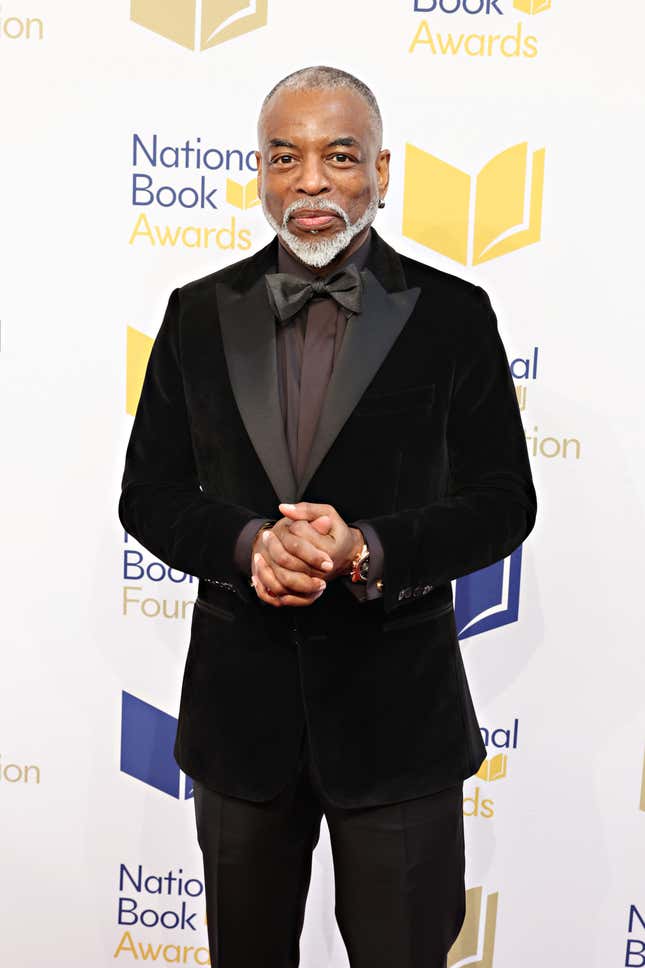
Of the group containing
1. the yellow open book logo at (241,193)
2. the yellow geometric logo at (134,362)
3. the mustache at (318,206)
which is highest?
the yellow open book logo at (241,193)

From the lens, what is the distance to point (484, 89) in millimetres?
2152

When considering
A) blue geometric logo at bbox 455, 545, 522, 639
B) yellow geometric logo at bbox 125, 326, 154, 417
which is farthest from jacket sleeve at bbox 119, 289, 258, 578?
blue geometric logo at bbox 455, 545, 522, 639

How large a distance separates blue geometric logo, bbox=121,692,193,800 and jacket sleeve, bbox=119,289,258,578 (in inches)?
33.0

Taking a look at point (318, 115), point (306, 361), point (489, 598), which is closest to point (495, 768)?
point (489, 598)

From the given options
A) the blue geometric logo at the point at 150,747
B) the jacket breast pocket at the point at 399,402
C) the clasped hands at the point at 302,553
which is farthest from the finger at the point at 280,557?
the blue geometric logo at the point at 150,747

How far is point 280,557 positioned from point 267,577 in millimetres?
36

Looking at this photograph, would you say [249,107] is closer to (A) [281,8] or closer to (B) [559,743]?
(A) [281,8]

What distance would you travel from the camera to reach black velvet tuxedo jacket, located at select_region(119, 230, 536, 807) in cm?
156

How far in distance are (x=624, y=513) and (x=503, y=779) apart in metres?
0.67

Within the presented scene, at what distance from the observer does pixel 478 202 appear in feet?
7.18

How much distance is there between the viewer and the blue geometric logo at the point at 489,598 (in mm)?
2316

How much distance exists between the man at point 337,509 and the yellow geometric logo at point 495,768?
2.27 feet

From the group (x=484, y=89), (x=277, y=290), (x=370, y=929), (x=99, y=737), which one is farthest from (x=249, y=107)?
(x=370, y=929)

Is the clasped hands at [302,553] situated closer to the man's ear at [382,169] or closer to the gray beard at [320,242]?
the gray beard at [320,242]
